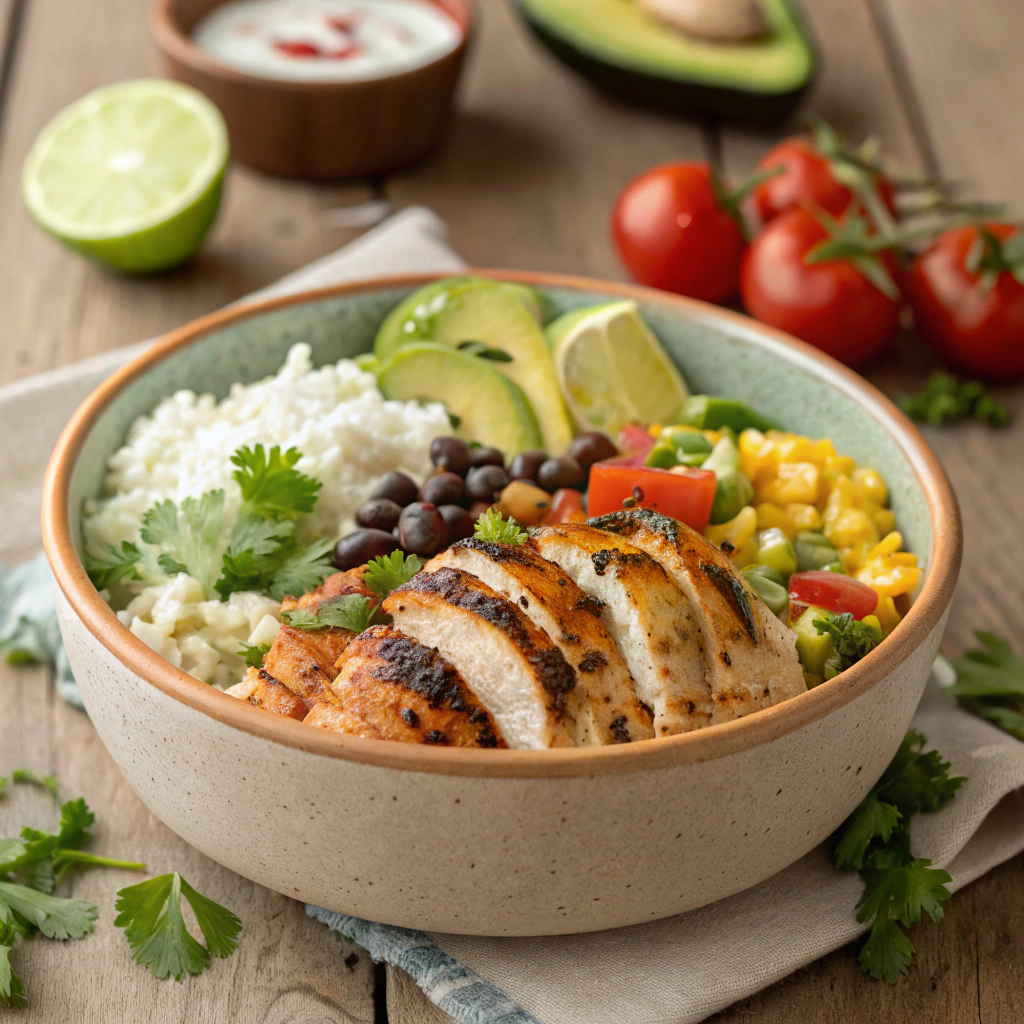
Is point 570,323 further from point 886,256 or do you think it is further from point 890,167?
point 890,167

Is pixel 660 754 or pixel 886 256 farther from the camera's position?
pixel 886 256

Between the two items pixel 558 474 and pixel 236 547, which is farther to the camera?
pixel 558 474

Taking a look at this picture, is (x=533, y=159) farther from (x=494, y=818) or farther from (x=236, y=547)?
(x=494, y=818)

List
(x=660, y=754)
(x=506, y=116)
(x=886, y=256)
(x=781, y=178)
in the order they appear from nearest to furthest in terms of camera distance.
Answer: (x=660, y=754)
(x=886, y=256)
(x=781, y=178)
(x=506, y=116)

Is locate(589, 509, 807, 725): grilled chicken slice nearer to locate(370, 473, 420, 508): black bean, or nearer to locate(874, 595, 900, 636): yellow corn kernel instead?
locate(874, 595, 900, 636): yellow corn kernel

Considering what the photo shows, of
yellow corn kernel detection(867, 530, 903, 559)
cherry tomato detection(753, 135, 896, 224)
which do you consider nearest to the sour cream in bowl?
cherry tomato detection(753, 135, 896, 224)

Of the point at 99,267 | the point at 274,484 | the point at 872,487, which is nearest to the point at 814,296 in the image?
the point at 872,487

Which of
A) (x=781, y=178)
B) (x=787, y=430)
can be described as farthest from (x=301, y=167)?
(x=787, y=430)
